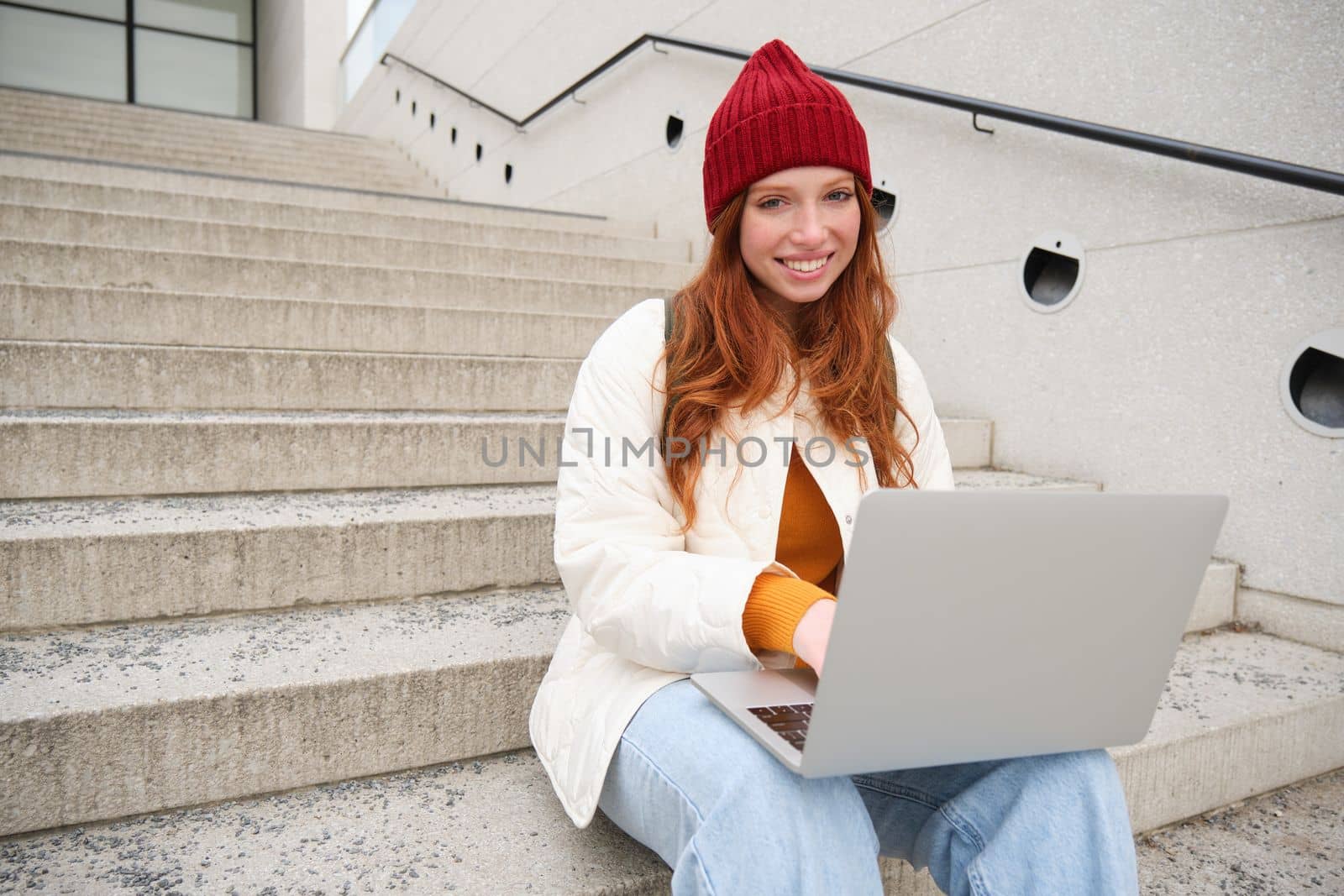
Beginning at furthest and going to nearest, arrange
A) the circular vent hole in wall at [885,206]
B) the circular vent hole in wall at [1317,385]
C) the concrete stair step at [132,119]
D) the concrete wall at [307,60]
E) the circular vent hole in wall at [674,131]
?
the concrete wall at [307,60] < the concrete stair step at [132,119] < the circular vent hole in wall at [674,131] < the circular vent hole in wall at [885,206] < the circular vent hole in wall at [1317,385]

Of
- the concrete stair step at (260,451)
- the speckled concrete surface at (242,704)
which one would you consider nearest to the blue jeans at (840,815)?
the speckled concrete surface at (242,704)

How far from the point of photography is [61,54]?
11.4 m

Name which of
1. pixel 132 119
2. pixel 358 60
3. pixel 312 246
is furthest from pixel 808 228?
pixel 358 60

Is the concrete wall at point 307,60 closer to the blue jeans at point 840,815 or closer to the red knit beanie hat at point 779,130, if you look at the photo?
the red knit beanie hat at point 779,130

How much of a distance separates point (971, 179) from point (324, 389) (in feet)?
7.04

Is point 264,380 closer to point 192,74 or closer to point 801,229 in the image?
point 801,229

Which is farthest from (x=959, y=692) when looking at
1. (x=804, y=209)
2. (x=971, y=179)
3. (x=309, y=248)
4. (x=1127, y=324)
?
(x=309, y=248)

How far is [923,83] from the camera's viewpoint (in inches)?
120

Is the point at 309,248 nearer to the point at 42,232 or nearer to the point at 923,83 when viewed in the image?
the point at 42,232

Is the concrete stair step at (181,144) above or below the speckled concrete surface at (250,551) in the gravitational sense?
above

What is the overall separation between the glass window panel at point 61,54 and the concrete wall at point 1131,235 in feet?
38.4

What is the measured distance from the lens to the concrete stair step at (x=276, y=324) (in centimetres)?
230

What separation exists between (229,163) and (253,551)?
16.8ft

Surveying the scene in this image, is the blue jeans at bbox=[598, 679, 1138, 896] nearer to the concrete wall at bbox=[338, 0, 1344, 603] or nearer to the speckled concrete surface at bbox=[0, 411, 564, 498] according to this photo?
the speckled concrete surface at bbox=[0, 411, 564, 498]
